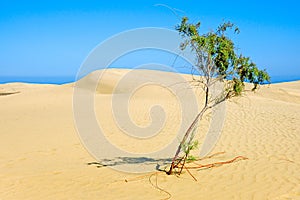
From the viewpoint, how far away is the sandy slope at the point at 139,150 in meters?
5.91

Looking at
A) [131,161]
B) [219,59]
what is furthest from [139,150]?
[219,59]

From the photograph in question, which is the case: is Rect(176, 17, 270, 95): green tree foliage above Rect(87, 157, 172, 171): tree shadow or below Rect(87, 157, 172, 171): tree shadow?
above

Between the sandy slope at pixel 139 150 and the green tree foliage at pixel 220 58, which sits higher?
the green tree foliage at pixel 220 58

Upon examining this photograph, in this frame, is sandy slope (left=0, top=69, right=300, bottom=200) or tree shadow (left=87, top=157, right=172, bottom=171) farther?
tree shadow (left=87, top=157, right=172, bottom=171)

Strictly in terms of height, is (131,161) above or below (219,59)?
below

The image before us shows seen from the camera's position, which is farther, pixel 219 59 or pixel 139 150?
Answer: pixel 139 150

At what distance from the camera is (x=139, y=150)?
375 inches

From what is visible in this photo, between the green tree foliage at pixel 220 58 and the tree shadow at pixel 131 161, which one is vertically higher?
the green tree foliage at pixel 220 58

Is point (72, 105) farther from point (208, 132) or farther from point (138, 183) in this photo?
point (138, 183)

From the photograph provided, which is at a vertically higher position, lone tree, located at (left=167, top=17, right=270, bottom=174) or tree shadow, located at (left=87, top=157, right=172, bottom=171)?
lone tree, located at (left=167, top=17, right=270, bottom=174)

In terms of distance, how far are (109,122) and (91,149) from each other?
4.38 m

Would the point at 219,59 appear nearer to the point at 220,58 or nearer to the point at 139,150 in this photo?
the point at 220,58

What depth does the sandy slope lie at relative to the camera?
5.91 metres

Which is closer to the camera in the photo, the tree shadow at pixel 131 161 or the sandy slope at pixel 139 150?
the sandy slope at pixel 139 150
